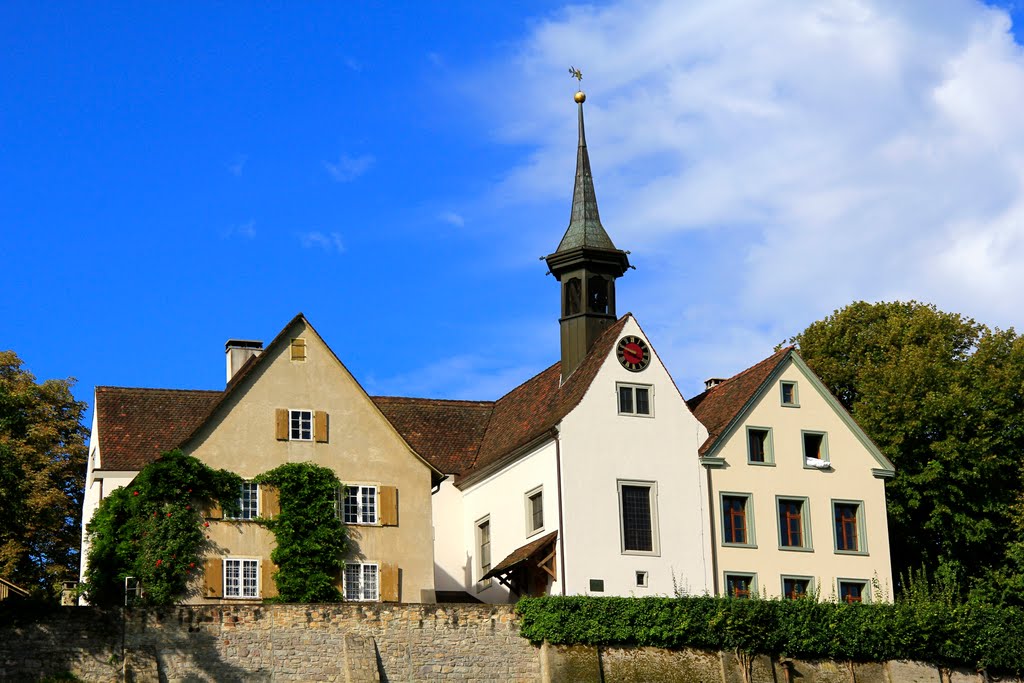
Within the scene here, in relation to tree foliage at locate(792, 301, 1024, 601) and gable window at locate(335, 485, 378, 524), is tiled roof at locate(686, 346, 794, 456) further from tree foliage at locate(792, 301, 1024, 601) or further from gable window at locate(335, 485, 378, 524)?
gable window at locate(335, 485, 378, 524)

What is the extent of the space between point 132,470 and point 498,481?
11.7 metres

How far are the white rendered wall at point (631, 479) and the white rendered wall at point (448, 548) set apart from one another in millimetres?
6891

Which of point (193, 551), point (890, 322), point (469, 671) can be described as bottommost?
point (469, 671)

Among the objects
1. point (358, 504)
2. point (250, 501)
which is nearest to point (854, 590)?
point (358, 504)

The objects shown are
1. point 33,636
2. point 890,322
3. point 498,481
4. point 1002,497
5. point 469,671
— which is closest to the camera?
point 33,636

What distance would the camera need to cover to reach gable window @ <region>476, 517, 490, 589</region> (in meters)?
54.6

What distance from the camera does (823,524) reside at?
53312 mm

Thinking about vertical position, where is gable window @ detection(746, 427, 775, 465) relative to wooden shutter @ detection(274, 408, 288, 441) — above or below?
below

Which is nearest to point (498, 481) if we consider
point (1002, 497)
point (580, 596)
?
point (580, 596)

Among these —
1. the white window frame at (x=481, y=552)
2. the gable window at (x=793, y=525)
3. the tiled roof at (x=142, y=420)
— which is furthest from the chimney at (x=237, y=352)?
the gable window at (x=793, y=525)

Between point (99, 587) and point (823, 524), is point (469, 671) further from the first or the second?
point (823, 524)

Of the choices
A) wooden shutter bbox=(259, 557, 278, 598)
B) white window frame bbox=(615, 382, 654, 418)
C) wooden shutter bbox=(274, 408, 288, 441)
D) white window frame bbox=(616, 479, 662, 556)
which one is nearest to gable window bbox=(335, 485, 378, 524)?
wooden shutter bbox=(274, 408, 288, 441)

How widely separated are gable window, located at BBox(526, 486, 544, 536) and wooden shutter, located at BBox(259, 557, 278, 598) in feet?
26.9

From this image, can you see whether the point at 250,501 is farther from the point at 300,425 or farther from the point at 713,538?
the point at 713,538
